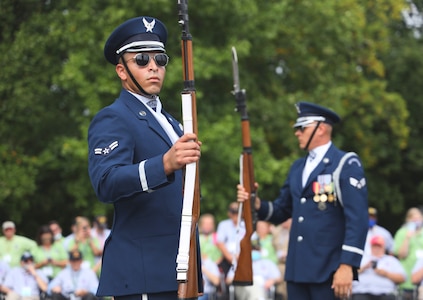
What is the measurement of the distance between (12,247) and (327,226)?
827 centimetres

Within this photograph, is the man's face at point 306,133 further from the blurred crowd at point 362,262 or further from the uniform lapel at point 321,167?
the blurred crowd at point 362,262

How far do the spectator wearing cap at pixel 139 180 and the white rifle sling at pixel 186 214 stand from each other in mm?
65

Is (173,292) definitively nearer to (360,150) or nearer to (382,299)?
(382,299)

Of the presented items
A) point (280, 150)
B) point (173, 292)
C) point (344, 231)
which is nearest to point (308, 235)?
point (344, 231)

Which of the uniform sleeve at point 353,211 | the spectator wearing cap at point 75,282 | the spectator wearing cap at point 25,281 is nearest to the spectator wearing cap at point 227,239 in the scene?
the spectator wearing cap at point 75,282

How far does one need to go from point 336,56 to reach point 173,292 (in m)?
22.0

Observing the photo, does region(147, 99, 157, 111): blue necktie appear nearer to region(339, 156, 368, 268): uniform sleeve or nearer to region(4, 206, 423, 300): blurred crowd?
region(339, 156, 368, 268): uniform sleeve

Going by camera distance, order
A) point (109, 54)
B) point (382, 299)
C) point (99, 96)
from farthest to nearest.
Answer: point (99, 96)
point (382, 299)
point (109, 54)

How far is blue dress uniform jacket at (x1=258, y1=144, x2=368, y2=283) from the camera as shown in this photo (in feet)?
23.1

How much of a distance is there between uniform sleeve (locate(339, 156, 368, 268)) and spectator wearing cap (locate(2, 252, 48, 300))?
25.3 feet

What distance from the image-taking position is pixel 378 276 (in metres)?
12.7

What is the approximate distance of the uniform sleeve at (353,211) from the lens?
699cm

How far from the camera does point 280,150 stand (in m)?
26.0

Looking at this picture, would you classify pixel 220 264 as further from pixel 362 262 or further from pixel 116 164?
pixel 116 164
